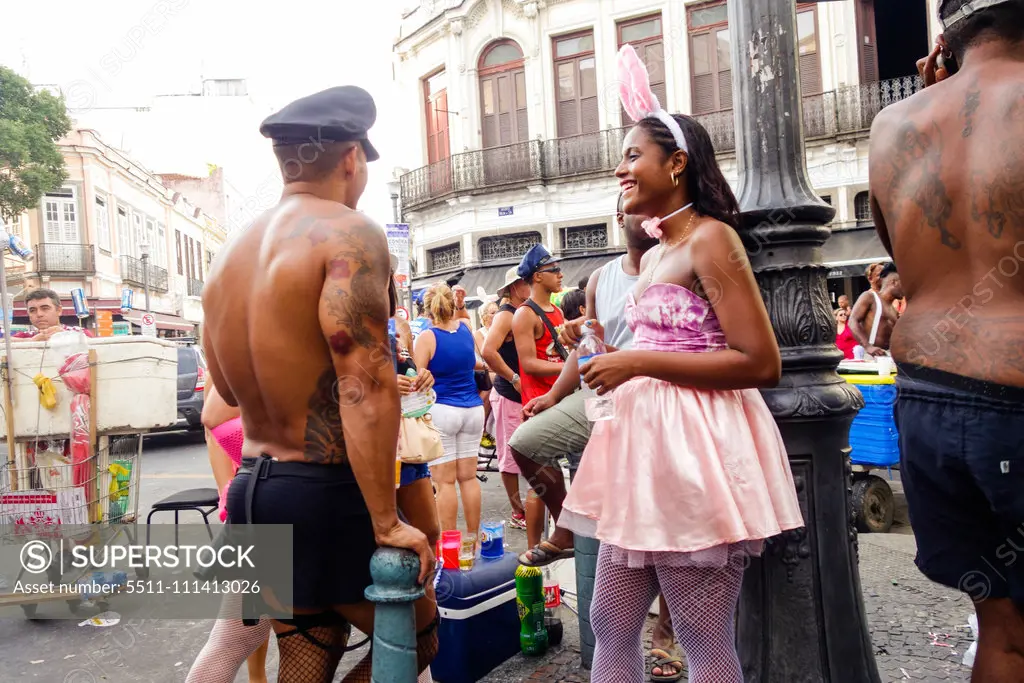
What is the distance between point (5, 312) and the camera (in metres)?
4.73

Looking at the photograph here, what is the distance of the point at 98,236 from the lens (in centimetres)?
3409

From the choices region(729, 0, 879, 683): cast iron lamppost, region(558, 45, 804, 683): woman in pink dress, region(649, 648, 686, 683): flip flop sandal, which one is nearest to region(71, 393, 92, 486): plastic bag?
region(649, 648, 686, 683): flip flop sandal

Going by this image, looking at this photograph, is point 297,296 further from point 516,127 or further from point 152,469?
point 516,127

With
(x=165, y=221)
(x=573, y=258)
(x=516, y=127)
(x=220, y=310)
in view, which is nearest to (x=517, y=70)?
(x=516, y=127)

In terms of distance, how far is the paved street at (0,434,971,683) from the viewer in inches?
136

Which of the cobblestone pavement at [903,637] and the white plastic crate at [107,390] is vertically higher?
the white plastic crate at [107,390]

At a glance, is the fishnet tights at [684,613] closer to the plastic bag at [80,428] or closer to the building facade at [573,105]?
the plastic bag at [80,428]

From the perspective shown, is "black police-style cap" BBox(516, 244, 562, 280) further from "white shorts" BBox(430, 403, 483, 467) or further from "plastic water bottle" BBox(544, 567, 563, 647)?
"plastic water bottle" BBox(544, 567, 563, 647)

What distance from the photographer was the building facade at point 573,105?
17.5m

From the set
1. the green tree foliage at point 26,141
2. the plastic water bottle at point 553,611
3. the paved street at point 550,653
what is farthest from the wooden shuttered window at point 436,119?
the plastic water bottle at point 553,611

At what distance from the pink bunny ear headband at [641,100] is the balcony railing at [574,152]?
621 inches

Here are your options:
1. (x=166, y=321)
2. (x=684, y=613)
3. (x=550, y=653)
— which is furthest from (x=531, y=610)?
(x=166, y=321)

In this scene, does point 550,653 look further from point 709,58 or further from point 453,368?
point 709,58

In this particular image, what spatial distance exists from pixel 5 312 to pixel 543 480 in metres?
3.39
